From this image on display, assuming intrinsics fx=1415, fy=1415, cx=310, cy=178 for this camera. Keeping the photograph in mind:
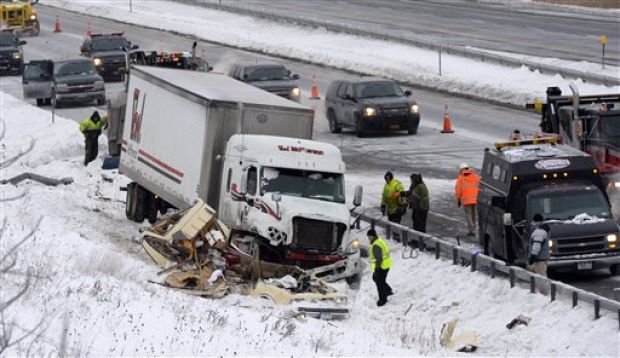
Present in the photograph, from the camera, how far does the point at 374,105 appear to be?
40719 millimetres

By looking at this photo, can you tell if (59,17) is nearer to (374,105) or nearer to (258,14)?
Result: (258,14)

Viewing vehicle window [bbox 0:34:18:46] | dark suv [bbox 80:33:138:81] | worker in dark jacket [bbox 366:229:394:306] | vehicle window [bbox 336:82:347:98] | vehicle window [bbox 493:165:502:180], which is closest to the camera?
worker in dark jacket [bbox 366:229:394:306]

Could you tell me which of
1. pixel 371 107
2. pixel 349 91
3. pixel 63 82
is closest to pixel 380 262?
pixel 371 107

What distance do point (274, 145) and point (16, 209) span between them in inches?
253

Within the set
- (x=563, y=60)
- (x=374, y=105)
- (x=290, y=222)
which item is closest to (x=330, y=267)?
(x=290, y=222)

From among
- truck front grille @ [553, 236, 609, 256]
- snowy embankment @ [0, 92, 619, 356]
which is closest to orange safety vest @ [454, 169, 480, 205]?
snowy embankment @ [0, 92, 619, 356]

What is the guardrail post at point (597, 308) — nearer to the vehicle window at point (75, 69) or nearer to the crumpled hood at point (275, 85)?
the crumpled hood at point (275, 85)

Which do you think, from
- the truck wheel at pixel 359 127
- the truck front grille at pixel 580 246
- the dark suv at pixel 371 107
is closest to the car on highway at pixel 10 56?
the dark suv at pixel 371 107

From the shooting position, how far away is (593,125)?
28.5 m

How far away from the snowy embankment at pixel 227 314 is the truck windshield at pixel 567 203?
5.16 feet

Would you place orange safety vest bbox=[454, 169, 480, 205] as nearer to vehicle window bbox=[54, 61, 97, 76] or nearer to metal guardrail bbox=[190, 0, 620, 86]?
metal guardrail bbox=[190, 0, 620, 86]

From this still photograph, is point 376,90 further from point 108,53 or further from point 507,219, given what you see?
point 507,219

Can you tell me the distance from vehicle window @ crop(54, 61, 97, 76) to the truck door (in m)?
0.64

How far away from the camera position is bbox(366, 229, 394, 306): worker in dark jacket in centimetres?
2266
